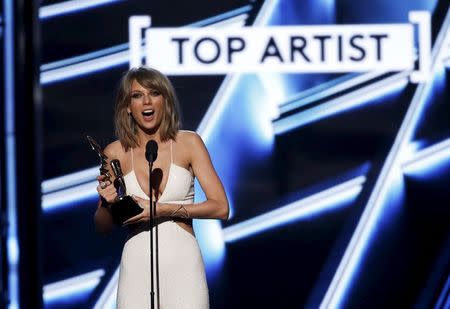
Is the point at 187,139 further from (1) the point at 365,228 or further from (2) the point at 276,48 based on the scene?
(1) the point at 365,228

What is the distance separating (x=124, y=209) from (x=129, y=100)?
0.38 meters

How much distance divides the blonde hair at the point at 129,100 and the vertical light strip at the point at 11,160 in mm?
1772

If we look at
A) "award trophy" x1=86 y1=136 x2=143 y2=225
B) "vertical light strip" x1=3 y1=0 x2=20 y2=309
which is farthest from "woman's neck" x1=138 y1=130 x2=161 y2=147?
"vertical light strip" x1=3 y1=0 x2=20 y2=309

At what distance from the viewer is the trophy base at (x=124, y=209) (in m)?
2.83

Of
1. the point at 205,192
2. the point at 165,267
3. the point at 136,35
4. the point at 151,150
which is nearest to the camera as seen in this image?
the point at 151,150

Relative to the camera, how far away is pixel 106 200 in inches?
111

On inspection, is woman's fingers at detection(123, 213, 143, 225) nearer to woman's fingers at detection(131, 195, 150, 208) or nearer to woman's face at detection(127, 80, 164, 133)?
woman's fingers at detection(131, 195, 150, 208)

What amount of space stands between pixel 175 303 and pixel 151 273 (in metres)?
0.13

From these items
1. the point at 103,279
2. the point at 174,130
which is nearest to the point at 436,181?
the point at 103,279

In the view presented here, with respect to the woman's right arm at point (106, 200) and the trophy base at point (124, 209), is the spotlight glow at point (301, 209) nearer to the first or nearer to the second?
the woman's right arm at point (106, 200)

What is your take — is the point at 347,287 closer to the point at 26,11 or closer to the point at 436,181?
the point at 436,181

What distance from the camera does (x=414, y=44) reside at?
4727 millimetres

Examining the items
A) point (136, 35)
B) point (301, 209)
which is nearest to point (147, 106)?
point (136, 35)

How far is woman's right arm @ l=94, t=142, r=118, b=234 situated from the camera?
283 centimetres
